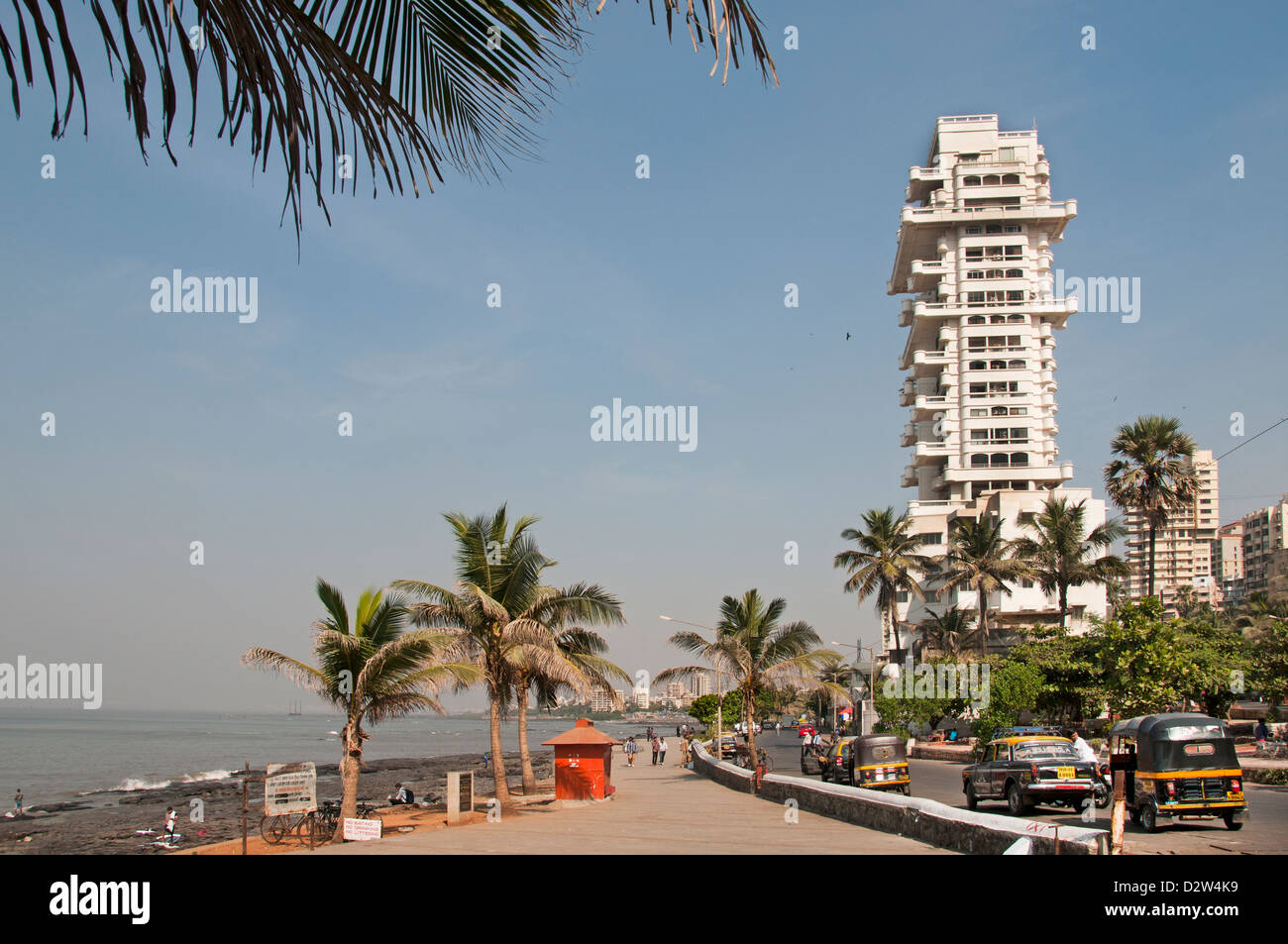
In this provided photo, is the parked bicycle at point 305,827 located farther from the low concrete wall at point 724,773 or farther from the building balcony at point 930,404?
Result: the building balcony at point 930,404

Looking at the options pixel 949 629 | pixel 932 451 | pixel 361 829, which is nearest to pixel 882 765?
pixel 361 829

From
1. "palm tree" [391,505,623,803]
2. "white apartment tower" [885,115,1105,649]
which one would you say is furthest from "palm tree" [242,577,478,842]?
"white apartment tower" [885,115,1105,649]

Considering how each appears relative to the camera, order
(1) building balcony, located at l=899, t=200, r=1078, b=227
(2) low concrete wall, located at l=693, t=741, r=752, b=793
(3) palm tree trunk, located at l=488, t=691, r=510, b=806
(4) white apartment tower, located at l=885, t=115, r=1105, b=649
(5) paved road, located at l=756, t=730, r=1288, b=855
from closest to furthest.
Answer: (5) paved road, located at l=756, t=730, r=1288, b=855 → (3) palm tree trunk, located at l=488, t=691, r=510, b=806 → (2) low concrete wall, located at l=693, t=741, r=752, b=793 → (4) white apartment tower, located at l=885, t=115, r=1105, b=649 → (1) building balcony, located at l=899, t=200, r=1078, b=227

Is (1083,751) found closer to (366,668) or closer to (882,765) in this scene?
(882,765)

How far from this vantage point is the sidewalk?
16.3 metres

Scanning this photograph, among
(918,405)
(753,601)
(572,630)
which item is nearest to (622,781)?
(753,601)

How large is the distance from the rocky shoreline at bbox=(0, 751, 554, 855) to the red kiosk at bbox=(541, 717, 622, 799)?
880cm

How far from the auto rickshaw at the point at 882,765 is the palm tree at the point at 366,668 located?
11.0m

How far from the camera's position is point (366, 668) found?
2338 centimetres

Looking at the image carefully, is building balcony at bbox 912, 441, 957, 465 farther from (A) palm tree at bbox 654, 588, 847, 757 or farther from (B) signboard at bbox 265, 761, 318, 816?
(B) signboard at bbox 265, 761, 318, 816

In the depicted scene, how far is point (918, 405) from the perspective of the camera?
310 feet

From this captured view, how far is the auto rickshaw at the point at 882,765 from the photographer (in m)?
27.4
